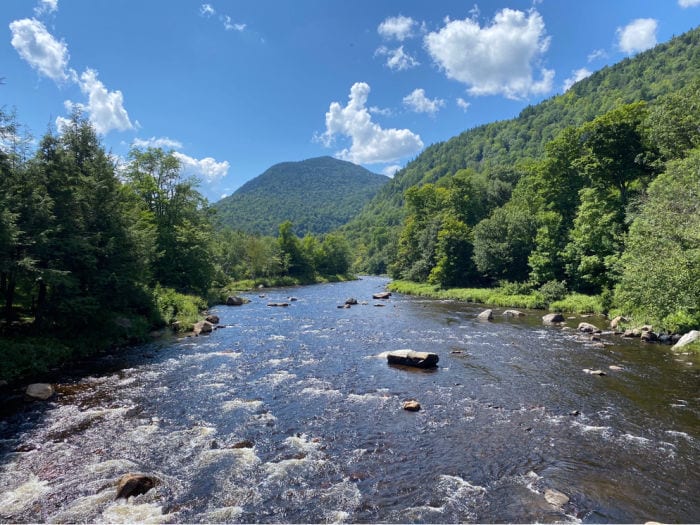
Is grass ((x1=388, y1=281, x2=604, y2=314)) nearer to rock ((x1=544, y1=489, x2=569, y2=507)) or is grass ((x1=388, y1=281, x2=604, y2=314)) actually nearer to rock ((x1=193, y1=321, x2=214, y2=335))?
rock ((x1=193, y1=321, x2=214, y2=335))

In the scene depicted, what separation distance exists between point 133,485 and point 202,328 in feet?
78.7

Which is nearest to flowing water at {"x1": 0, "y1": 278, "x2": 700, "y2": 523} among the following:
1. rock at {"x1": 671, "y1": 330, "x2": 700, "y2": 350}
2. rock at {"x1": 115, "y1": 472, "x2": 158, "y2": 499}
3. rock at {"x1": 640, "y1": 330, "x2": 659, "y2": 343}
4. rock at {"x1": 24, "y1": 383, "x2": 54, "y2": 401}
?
rock at {"x1": 115, "y1": 472, "x2": 158, "y2": 499}

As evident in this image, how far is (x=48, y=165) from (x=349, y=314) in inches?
1178

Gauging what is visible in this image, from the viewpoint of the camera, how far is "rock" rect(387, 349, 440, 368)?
22656 millimetres

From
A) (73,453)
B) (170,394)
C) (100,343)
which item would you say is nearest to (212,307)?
(100,343)

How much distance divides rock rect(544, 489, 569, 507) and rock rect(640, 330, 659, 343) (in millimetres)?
22995

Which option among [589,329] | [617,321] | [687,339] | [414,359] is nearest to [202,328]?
[414,359]

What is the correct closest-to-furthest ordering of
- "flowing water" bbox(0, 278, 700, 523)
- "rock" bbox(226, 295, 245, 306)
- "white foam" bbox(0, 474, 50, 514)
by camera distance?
Result: 1. "white foam" bbox(0, 474, 50, 514)
2. "flowing water" bbox(0, 278, 700, 523)
3. "rock" bbox(226, 295, 245, 306)

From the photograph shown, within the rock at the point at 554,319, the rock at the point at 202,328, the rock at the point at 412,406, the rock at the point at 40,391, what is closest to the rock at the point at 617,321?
the rock at the point at 554,319

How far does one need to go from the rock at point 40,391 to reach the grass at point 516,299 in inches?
1723

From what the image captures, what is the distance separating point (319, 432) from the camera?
1435cm

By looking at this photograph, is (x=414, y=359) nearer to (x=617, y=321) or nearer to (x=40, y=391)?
(x=40, y=391)

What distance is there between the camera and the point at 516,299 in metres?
48.0

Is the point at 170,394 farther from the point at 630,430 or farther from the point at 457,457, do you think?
the point at 630,430
